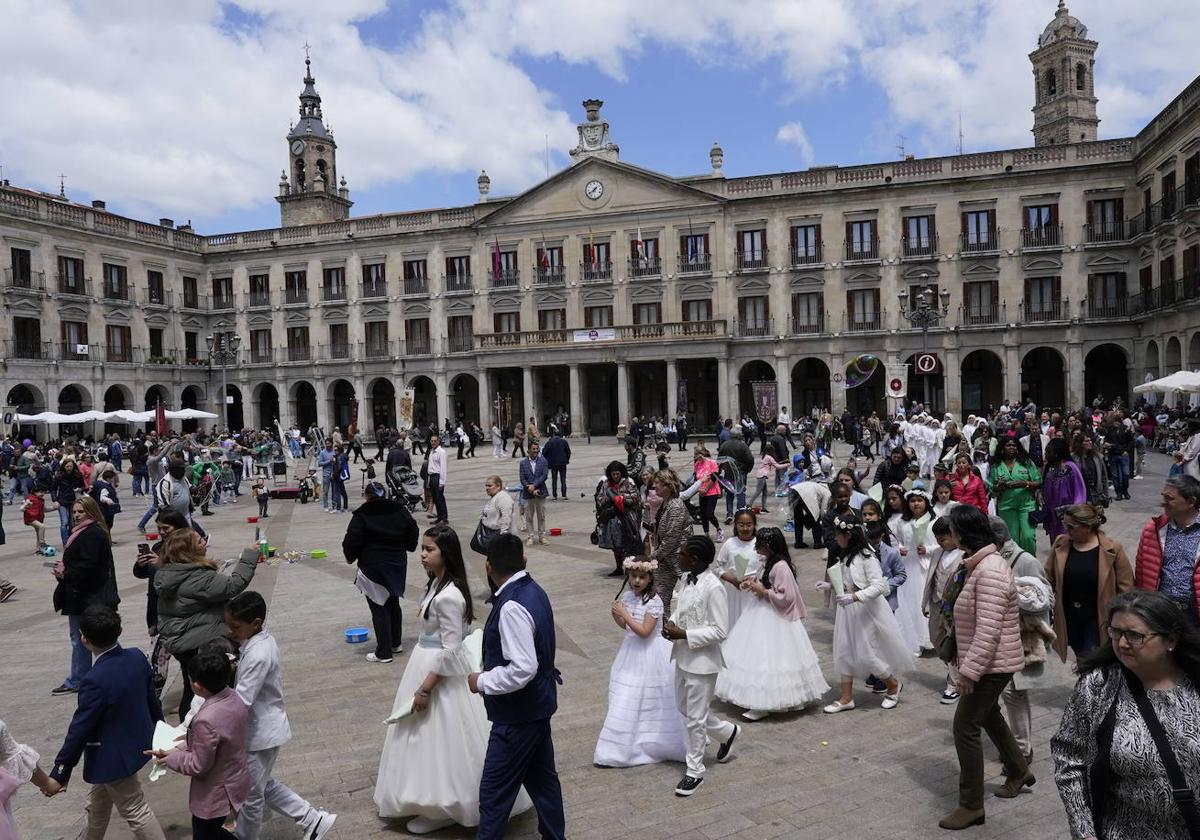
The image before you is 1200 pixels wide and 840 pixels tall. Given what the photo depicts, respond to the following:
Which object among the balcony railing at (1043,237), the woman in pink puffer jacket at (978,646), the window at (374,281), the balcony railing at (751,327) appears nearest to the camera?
the woman in pink puffer jacket at (978,646)

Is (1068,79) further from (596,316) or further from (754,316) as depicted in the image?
(596,316)

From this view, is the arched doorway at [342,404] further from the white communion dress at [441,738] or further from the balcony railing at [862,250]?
the white communion dress at [441,738]

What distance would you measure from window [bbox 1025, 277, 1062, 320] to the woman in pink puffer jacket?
40.7 m

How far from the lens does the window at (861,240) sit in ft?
140

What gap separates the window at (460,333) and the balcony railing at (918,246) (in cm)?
2360

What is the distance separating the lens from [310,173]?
59031 mm

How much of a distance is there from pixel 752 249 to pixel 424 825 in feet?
138

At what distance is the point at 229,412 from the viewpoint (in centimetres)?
5475

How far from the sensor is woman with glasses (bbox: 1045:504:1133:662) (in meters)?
5.45

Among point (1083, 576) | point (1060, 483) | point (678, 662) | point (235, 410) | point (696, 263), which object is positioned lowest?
point (678, 662)

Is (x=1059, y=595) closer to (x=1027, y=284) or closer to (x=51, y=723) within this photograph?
(x=51, y=723)

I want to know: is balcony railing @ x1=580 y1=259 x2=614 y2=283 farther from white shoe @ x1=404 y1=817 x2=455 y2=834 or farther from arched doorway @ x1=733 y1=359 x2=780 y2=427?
white shoe @ x1=404 y1=817 x2=455 y2=834

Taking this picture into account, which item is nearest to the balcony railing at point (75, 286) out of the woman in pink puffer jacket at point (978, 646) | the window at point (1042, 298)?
the window at point (1042, 298)

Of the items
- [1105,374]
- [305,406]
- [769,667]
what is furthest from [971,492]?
[305,406]
